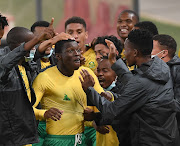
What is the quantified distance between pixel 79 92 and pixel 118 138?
73 centimetres

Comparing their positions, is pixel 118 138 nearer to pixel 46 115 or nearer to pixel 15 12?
pixel 46 115

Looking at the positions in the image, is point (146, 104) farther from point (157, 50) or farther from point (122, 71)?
point (157, 50)

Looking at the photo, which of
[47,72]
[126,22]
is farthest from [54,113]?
[126,22]

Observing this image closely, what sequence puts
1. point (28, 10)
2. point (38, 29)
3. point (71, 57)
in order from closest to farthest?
point (71, 57), point (38, 29), point (28, 10)

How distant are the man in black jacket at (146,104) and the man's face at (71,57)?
1.56ft

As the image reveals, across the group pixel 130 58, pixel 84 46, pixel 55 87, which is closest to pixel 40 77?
pixel 55 87

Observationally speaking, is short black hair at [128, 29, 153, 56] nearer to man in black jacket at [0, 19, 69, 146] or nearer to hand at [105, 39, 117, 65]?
hand at [105, 39, 117, 65]

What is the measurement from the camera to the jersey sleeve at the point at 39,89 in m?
4.63

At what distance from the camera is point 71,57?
15.8 ft

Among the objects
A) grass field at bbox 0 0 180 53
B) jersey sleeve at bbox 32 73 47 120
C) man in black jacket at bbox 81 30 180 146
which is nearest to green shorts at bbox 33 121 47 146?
jersey sleeve at bbox 32 73 47 120

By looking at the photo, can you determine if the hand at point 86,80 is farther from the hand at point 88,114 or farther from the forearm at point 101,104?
the hand at point 88,114

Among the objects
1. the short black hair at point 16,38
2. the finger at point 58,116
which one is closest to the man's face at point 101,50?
the short black hair at point 16,38

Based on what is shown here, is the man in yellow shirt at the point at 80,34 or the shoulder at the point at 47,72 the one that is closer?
the shoulder at the point at 47,72

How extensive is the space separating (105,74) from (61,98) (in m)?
0.92
